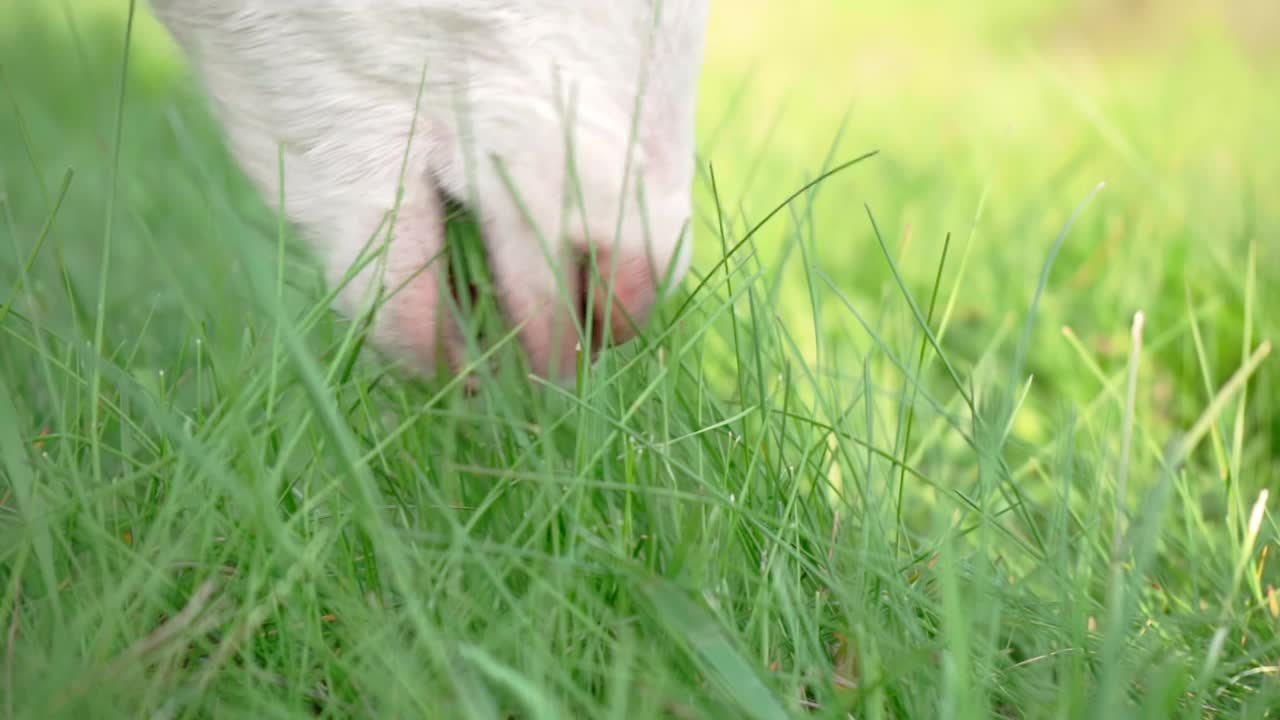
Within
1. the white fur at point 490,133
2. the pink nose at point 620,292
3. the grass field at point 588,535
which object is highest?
the white fur at point 490,133

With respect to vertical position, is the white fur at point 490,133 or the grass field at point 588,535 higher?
the white fur at point 490,133

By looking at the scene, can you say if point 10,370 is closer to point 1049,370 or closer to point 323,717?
point 323,717

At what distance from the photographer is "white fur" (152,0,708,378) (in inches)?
37.8

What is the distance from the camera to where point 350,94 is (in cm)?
101

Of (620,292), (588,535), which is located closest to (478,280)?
(620,292)

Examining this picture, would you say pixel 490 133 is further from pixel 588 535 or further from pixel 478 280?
pixel 588 535

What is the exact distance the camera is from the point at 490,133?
3.16 ft

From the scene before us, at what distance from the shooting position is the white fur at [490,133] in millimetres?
959

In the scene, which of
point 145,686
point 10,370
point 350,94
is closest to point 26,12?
point 10,370

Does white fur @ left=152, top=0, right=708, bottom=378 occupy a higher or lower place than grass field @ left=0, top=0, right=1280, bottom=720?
higher

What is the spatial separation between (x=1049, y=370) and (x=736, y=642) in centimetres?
134

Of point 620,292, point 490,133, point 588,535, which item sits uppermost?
point 490,133

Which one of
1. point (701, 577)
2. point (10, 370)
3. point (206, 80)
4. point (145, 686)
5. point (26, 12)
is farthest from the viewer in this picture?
point (26, 12)

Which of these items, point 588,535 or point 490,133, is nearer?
point 588,535
